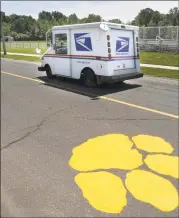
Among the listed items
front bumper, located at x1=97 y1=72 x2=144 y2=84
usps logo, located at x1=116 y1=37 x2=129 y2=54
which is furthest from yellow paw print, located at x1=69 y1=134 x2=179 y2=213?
usps logo, located at x1=116 y1=37 x2=129 y2=54

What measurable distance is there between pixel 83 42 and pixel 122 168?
23.8 ft

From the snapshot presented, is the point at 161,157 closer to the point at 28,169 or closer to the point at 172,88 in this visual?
the point at 28,169

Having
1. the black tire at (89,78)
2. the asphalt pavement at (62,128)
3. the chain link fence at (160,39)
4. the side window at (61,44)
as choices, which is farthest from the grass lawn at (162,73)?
the chain link fence at (160,39)

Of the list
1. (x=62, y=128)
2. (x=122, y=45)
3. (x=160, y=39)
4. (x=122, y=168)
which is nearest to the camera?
(x=122, y=168)

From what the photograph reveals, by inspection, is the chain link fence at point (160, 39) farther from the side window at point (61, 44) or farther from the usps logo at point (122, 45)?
the side window at point (61, 44)

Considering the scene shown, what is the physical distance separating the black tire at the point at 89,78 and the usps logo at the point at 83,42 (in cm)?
91

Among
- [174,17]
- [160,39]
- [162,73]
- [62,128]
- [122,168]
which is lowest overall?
[122,168]

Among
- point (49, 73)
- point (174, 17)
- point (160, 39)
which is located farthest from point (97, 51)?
point (174, 17)

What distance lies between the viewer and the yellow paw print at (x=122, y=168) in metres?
4.10

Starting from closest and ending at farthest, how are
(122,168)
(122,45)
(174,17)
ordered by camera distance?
(122,168) < (122,45) < (174,17)

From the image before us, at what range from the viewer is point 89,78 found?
1166 centimetres

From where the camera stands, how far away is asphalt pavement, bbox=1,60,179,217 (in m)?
4.05

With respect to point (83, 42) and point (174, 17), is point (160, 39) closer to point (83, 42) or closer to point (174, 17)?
point (83, 42)

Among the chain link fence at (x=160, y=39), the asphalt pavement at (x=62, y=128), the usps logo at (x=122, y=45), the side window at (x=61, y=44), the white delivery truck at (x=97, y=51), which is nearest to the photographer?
the asphalt pavement at (x=62, y=128)
